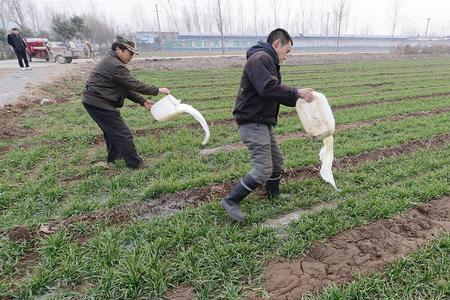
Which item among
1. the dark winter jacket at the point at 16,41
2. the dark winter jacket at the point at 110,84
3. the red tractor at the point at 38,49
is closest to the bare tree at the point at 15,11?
the red tractor at the point at 38,49

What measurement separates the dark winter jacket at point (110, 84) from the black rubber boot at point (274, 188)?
219 cm

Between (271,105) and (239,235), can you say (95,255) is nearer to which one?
(239,235)

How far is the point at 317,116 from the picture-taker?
3488 mm

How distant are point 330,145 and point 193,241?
1960mm

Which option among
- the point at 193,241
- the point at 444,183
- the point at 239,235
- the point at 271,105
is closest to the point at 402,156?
the point at 444,183

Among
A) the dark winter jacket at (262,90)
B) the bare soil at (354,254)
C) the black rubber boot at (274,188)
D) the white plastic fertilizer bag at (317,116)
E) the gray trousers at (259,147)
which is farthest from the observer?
the black rubber boot at (274,188)

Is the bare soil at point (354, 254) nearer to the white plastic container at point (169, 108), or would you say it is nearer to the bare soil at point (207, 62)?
the white plastic container at point (169, 108)

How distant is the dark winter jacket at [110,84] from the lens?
4805 millimetres

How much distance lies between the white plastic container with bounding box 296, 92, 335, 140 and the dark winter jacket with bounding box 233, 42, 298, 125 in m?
0.19

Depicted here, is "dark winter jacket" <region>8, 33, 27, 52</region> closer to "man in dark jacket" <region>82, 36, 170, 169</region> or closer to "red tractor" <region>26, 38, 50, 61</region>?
"red tractor" <region>26, 38, 50, 61</region>

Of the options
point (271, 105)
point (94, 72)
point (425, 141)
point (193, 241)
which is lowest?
point (425, 141)

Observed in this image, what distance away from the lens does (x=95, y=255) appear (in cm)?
314

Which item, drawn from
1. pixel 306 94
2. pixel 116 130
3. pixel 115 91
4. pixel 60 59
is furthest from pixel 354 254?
pixel 60 59

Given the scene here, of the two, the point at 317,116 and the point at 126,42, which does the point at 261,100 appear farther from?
the point at 126,42
